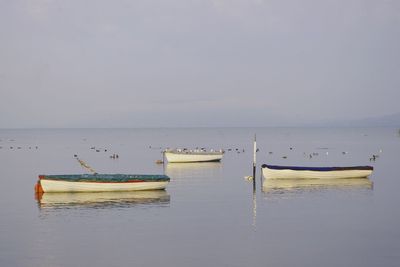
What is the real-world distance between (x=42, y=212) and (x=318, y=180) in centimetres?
3355

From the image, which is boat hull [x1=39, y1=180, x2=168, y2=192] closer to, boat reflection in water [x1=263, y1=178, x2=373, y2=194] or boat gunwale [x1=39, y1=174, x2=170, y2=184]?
boat gunwale [x1=39, y1=174, x2=170, y2=184]

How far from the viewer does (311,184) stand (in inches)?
2409

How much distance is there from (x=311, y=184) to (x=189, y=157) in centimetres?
3691

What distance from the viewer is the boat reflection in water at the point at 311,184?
57312 millimetres

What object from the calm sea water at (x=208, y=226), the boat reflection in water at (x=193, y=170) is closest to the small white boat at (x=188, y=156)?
the boat reflection in water at (x=193, y=170)

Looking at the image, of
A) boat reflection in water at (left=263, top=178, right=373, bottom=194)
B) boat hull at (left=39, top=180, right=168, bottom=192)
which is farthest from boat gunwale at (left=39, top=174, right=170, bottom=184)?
boat reflection in water at (left=263, top=178, right=373, bottom=194)

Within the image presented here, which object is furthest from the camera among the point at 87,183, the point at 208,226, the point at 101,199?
the point at 87,183

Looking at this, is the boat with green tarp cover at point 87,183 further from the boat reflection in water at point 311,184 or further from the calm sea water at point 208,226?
the boat reflection in water at point 311,184

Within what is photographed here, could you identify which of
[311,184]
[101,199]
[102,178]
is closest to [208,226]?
[101,199]

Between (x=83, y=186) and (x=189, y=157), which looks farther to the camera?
(x=189, y=157)

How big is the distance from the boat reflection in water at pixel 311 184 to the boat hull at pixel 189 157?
1254 inches

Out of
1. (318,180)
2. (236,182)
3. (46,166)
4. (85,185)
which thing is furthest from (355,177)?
(46,166)

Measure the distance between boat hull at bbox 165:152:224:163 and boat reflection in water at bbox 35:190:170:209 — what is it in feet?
131

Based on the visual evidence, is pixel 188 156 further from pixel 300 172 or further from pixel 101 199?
pixel 101 199
